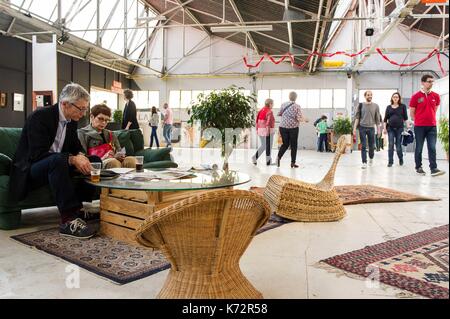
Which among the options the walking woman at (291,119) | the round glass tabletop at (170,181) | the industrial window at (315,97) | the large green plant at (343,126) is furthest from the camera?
the industrial window at (315,97)

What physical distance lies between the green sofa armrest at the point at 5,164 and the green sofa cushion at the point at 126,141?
1.25 m

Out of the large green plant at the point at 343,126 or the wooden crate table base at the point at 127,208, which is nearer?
the wooden crate table base at the point at 127,208

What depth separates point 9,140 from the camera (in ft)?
10.6

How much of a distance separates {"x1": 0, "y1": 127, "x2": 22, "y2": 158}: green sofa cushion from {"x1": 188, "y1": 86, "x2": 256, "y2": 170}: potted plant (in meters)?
2.04

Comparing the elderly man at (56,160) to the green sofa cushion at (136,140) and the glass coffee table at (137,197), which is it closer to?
the glass coffee table at (137,197)

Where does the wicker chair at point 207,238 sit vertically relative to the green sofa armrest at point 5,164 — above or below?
below

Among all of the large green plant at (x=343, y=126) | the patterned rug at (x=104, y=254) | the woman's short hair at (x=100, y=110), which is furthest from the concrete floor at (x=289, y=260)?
the large green plant at (x=343, y=126)

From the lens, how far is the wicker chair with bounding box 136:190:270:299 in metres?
1.26

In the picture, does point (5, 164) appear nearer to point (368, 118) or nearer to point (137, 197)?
point (137, 197)

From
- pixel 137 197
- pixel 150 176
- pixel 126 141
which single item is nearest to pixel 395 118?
pixel 126 141

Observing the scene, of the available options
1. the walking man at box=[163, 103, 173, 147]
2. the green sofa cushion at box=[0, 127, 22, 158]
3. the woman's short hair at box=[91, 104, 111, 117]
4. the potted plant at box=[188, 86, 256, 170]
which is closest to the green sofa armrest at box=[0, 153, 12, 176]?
the green sofa cushion at box=[0, 127, 22, 158]

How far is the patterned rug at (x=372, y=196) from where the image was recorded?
3879 millimetres

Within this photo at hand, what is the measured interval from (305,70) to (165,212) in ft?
48.7
